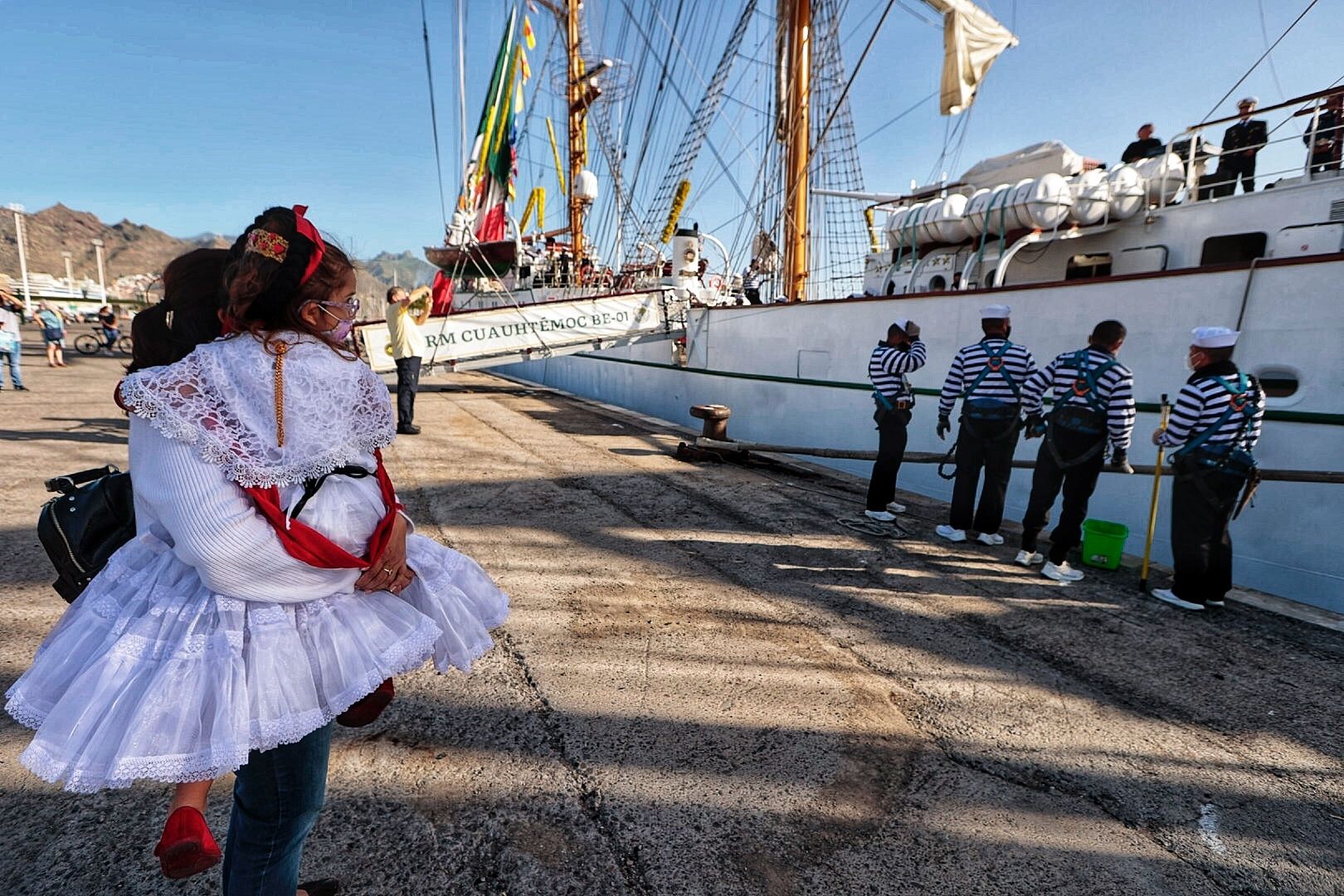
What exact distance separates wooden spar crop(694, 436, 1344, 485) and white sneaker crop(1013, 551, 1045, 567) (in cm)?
80

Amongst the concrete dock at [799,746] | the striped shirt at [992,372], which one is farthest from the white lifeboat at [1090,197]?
the concrete dock at [799,746]

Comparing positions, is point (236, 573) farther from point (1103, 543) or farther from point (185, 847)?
point (1103, 543)

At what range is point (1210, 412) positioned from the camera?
Answer: 4059 millimetres

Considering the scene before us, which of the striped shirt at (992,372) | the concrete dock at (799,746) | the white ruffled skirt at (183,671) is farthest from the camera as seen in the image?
the striped shirt at (992,372)

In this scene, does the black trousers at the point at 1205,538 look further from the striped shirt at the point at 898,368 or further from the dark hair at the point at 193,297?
the dark hair at the point at 193,297

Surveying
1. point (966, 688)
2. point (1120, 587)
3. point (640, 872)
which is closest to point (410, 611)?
point (640, 872)

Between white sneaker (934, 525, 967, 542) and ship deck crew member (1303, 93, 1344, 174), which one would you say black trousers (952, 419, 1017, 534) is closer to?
white sneaker (934, 525, 967, 542)

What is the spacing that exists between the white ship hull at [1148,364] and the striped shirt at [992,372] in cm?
182

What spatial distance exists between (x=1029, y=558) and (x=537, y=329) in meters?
9.11

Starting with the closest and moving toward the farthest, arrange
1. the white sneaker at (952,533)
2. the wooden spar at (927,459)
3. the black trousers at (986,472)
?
1. the wooden spar at (927,459)
2. the black trousers at (986,472)
3. the white sneaker at (952,533)

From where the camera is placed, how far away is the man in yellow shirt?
8.51 meters

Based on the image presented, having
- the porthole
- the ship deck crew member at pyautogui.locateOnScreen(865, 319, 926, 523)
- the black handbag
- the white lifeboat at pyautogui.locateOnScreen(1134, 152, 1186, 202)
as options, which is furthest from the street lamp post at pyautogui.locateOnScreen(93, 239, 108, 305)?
the porthole

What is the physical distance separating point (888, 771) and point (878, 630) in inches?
51.5

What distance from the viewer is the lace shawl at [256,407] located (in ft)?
3.85
